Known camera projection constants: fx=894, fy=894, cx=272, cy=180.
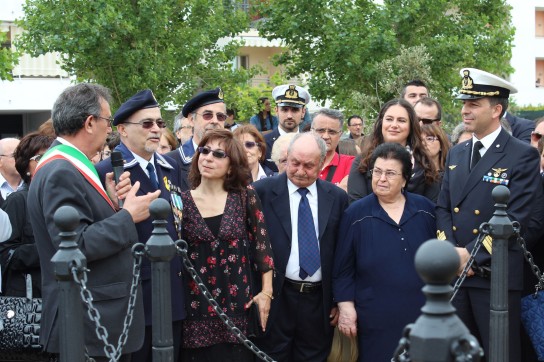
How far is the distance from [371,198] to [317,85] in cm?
1525

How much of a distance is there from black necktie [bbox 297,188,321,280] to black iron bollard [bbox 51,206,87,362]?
7.06 ft

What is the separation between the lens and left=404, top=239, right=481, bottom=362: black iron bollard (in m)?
3.33

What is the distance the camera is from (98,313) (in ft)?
16.8

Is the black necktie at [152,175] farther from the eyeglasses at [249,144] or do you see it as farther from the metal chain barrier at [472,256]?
the eyeglasses at [249,144]

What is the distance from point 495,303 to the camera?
6195mm

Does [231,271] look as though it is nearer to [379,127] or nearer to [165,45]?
[379,127]

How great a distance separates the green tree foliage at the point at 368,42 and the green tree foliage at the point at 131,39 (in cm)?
206

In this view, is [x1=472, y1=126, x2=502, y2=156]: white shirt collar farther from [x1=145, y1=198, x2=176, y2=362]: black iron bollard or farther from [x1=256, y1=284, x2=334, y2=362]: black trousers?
[x1=145, y1=198, x2=176, y2=362]: black iron bollard

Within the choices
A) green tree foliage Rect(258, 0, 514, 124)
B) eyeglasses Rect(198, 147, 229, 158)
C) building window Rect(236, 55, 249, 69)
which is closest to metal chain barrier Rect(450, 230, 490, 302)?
eyeglasses Rect(198, 147, 229, 158)

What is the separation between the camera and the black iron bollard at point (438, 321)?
333cm

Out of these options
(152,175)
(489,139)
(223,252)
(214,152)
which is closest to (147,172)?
(152,175)

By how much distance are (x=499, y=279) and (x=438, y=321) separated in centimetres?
292

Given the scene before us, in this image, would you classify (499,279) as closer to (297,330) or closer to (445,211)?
(445,211)

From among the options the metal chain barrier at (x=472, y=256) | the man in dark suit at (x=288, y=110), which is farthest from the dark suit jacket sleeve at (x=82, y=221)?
the man in dark suit at (x=288, y=110)
